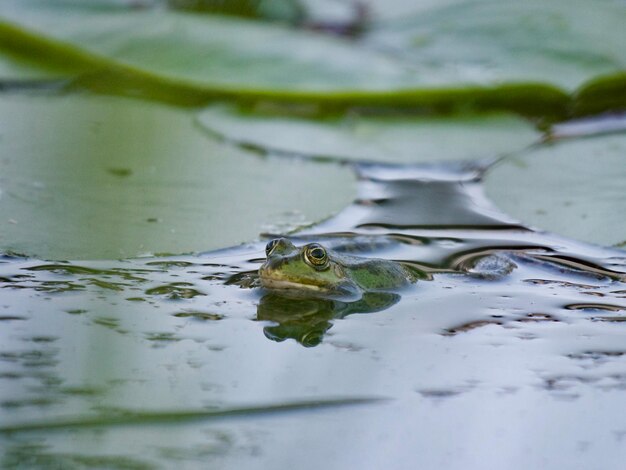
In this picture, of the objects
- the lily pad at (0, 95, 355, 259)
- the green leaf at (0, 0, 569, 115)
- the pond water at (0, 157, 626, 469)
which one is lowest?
the pond water at (0, 157, 626, 469)

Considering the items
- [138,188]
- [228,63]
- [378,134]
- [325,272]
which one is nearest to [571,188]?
[378,134]

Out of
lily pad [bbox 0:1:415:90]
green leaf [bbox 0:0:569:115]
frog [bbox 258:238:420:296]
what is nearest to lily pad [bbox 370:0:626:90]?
green leaf [bbox 0:0:569:115]

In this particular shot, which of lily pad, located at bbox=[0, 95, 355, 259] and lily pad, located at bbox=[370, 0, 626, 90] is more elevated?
lily pad, located at bbox=[370, 0, 626, 90]

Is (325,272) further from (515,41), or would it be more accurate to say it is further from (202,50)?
(515,41)

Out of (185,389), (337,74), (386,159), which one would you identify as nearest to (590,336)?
(185,389)

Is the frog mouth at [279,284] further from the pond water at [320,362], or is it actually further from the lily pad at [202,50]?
the lily pad at [202,50]

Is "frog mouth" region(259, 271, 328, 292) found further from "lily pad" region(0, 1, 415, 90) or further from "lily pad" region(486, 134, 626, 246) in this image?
"lily pad" region(0, 1, 415, 90)

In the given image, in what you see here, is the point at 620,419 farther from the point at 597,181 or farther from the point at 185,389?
the point at 597,181
